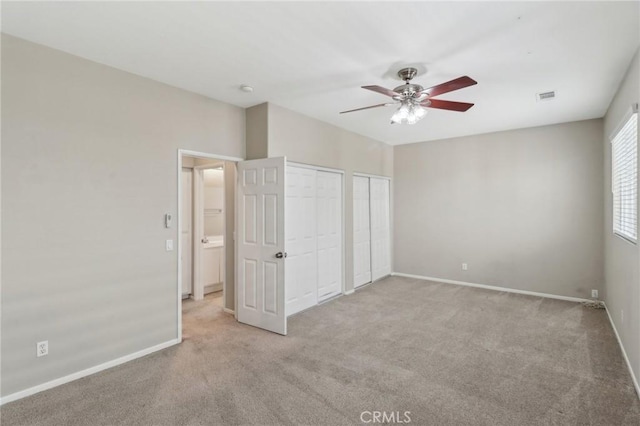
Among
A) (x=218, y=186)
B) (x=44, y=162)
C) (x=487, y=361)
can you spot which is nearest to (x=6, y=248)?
(x=44, y=162)

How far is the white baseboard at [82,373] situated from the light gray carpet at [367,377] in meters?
0.05

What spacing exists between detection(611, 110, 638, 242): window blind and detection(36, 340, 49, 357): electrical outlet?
16.4ft

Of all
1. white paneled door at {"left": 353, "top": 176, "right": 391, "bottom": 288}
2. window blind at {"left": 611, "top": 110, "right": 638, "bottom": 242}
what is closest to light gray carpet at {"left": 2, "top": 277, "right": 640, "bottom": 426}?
window blind at {"left": 611, "top": 110, "right": 638, "bottom": 242}

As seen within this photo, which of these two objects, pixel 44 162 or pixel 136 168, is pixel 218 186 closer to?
pixel 136 168

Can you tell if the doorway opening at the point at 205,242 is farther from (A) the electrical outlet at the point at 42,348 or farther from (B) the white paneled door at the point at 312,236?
(A) the electrical outlet at the point at 42,348

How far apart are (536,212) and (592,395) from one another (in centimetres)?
331

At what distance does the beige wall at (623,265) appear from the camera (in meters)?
2.61

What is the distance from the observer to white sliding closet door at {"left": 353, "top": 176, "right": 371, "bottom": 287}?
Answer: 5.57 metres

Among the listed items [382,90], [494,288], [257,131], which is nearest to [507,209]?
[494,288]

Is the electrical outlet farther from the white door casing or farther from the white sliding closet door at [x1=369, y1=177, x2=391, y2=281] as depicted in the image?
the white sliding closet door at [x1=369, y1=177, x2=391, y2=281]

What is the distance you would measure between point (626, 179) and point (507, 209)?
7.23 ft

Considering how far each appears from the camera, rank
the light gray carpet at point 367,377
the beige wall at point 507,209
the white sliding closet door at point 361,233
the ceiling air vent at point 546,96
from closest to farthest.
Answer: the light gray carpet at point 367,377 → the ceiling air vent at point 546,96 → the beige wall at point 507,209 → the white sliding closet door at point 361,233

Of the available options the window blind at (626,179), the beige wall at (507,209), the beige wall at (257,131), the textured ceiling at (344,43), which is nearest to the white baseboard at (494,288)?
the beige wall at (507,209)

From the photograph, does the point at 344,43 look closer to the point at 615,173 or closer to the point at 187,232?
the point at 615,173
